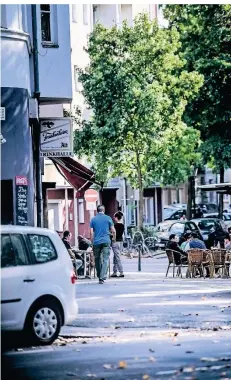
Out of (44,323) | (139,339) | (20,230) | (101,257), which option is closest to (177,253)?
(101,257)

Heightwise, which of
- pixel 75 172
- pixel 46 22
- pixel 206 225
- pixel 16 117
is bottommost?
pixel 206 225

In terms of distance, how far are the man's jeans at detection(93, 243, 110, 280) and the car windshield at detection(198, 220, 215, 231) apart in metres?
22.1

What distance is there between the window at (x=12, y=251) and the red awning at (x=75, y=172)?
15.6m

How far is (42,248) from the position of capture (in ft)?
51.7

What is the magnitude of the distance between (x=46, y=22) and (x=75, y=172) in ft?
16.3

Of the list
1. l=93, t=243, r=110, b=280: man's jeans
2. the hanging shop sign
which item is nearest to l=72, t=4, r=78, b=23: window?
the hanging shop sign

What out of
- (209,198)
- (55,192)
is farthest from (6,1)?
(209,198)

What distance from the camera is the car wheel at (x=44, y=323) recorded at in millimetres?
15398

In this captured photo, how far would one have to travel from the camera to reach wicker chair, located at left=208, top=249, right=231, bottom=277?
102 feet

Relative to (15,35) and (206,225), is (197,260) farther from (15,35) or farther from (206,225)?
(206,225)

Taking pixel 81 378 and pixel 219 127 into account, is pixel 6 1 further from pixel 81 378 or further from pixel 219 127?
pixel 219 127

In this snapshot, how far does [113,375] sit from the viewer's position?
12195mm

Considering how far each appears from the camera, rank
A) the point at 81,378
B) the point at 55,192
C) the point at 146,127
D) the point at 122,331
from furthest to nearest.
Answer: the point at 55,192 → the point at 146,127 → the point at 122,331 → the point at 81,378

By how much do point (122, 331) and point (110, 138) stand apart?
3437 centimetres
